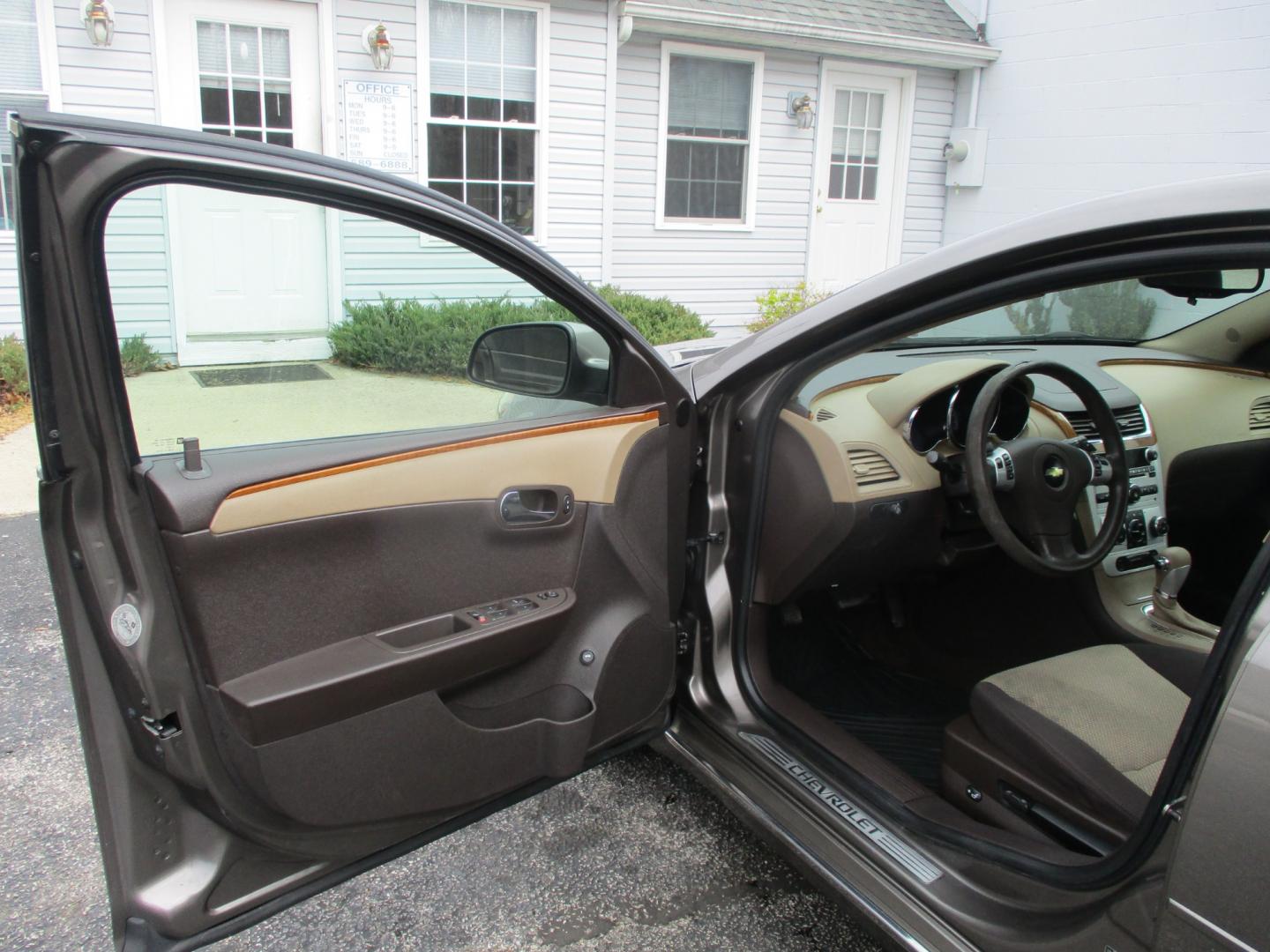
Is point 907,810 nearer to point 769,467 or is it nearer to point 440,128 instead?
point 769,467

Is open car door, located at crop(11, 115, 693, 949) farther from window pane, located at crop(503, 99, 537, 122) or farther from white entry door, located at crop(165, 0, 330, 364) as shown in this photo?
window pane, located at crop(503, 99, 537, 122)

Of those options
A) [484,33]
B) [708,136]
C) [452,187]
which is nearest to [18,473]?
[452,187]

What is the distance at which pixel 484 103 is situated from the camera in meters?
8.37

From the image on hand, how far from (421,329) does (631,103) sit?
800 centimetres

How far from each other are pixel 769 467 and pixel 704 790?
93 cm

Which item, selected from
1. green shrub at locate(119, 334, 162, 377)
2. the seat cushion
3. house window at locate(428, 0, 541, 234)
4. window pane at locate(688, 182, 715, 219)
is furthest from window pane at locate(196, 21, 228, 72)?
the seat cushion

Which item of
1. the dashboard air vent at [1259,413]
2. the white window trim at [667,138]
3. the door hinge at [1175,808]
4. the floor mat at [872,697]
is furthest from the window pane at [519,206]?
the door hinge at [1175,808]

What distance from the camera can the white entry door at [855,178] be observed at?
10195 millimetres

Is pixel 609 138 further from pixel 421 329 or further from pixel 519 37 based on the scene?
pixel 421 329

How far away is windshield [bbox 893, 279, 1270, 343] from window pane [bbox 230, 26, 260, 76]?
21.1 feet

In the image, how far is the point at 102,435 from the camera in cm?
142

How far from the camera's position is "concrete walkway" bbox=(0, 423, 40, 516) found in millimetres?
4898

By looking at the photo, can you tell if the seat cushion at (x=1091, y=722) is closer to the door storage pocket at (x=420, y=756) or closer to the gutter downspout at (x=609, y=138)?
the door storage pocket at (x=420, y=756)

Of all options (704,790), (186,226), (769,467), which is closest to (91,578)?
(186,226)
